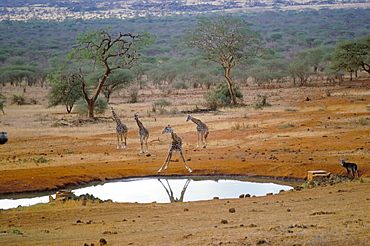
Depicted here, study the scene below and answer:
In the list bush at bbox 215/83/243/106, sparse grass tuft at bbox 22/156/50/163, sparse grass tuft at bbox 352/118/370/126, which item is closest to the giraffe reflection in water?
sparse grass tuft at bbox 22/156/50/163

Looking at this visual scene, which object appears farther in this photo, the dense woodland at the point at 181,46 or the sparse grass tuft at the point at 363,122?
the dense woodland at the point at 181,46

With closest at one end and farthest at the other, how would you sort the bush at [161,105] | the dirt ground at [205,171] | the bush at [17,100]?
the dirt ground at [205,171], the bush at [161,105], the bush at [17,100]

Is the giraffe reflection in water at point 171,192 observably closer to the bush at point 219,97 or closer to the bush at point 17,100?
the bush at point 219,97

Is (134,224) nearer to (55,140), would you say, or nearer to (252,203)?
(252,203)

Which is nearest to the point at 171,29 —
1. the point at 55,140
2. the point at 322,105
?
the point at 322,105

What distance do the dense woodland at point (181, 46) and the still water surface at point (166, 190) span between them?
3416 cm

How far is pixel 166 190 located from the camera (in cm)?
1362

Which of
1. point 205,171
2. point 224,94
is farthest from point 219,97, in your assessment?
point 205,171

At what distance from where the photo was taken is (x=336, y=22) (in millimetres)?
116375

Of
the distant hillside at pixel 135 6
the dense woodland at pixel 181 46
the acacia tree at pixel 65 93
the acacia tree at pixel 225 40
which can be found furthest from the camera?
the distant hillside at pixel 135 6

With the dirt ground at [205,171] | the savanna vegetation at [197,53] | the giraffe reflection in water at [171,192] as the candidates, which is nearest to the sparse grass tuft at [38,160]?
the dirt ground at [205,171]

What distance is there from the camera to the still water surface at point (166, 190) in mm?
12633

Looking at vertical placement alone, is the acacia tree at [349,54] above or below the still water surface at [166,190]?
above

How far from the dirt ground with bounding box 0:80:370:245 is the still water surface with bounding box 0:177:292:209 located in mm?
419
